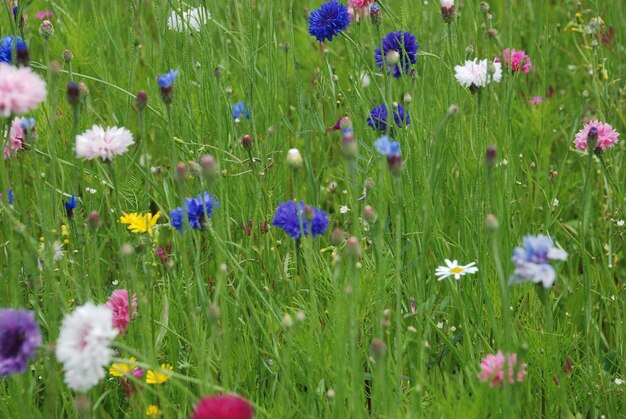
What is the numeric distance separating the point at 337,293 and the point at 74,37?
125cm

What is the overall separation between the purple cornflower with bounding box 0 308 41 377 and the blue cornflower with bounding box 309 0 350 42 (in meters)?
1.05

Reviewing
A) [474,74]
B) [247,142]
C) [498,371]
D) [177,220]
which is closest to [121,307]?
[177,220]

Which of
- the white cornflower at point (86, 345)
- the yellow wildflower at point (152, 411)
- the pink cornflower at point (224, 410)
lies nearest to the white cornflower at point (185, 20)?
the yellow wildflower at point (152, 411)

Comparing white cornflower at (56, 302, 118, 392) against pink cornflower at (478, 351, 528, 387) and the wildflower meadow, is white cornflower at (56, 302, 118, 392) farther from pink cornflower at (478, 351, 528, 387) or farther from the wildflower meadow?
pink cornflower at (478, 351, 528, 387)

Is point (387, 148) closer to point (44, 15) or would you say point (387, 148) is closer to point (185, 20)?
point (185, 20)

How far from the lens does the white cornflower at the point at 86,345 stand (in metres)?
0.91

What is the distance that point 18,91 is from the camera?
3.34 ft

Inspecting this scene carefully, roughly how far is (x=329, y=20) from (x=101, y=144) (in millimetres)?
745

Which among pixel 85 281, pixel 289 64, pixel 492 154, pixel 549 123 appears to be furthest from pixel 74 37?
pixel 492 154

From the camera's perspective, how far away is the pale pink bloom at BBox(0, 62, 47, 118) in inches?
39.6

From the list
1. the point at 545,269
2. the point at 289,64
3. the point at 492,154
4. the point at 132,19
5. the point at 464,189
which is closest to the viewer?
the point at 545,269

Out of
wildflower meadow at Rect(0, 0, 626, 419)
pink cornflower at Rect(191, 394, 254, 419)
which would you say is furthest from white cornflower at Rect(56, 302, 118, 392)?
pink cornflower at Rect(191, 394, 254, 419)

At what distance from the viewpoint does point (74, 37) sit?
7.13 ft

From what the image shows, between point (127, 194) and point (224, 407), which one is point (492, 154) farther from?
point (127, 194)
